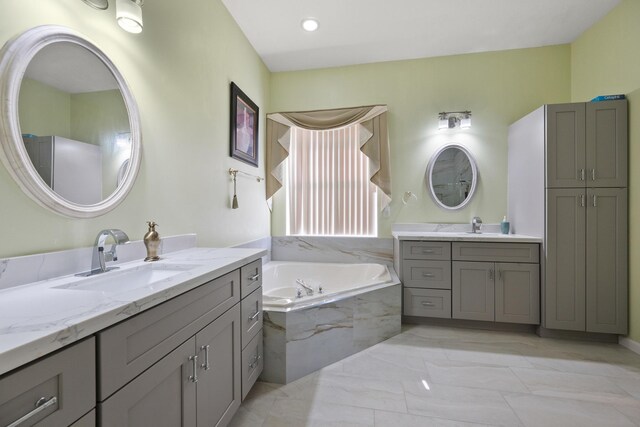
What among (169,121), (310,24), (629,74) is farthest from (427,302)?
(310,24)

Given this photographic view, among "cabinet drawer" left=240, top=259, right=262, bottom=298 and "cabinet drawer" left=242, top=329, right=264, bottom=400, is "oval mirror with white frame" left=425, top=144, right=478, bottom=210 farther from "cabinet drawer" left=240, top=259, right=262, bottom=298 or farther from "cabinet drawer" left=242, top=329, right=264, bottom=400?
"cabinet drawer" left=242, top=329, right=264, bottom=400

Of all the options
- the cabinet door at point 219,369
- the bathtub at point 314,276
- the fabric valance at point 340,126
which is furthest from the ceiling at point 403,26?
the cabinet door at point 219,369

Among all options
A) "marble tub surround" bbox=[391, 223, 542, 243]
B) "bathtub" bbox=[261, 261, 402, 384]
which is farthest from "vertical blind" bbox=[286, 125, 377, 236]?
"bathtub" bbox=[261, 261, 402, 384]

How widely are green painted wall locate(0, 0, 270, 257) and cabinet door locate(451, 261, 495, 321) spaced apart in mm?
1995

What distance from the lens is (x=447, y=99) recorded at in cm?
298

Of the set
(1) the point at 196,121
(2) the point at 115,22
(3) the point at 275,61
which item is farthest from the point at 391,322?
(3) the point at 275,61

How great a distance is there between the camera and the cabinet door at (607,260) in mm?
2176

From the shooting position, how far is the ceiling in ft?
7.39

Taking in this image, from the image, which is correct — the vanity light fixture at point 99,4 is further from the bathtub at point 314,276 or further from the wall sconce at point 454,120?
the wall sconce at point 454,120

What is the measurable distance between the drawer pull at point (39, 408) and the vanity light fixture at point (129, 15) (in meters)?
1.43

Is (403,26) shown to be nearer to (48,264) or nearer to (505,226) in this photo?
(505,226)

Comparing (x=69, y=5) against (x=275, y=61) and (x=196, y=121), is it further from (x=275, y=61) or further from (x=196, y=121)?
(x=275, y=61)

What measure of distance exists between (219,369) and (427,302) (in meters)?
1.98

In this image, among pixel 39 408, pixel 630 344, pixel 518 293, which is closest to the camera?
pixel 39 408
